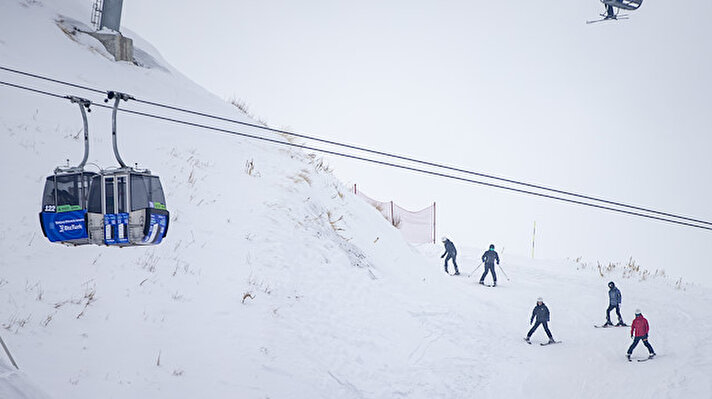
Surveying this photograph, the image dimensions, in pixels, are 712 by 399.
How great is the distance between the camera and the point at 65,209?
368 inches

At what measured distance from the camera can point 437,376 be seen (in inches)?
493

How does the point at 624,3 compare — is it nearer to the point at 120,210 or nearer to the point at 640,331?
the point at 640,331

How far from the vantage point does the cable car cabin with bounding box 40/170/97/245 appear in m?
9.23

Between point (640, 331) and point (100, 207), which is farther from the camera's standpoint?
point (640, 331)

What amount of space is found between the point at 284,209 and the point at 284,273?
3120mm

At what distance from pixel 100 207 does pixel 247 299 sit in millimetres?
4076

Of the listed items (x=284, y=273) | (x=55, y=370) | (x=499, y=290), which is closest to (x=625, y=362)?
(x=499, y=290)

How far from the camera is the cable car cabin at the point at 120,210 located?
941 centimetres

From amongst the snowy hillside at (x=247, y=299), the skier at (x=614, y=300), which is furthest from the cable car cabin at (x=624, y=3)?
the skier at (x=614, y=300)

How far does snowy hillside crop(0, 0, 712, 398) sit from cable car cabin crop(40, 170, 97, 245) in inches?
56.9

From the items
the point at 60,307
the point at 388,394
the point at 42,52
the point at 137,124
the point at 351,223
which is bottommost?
→ the point at 388,394

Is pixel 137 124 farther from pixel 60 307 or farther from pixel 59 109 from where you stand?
pixel 60 307

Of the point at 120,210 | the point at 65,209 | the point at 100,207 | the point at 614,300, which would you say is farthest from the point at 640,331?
the point at 65,209

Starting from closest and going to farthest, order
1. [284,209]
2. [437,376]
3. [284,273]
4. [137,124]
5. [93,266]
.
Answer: [93,266], [437,376], [284,273], [284,209], [137,124]
